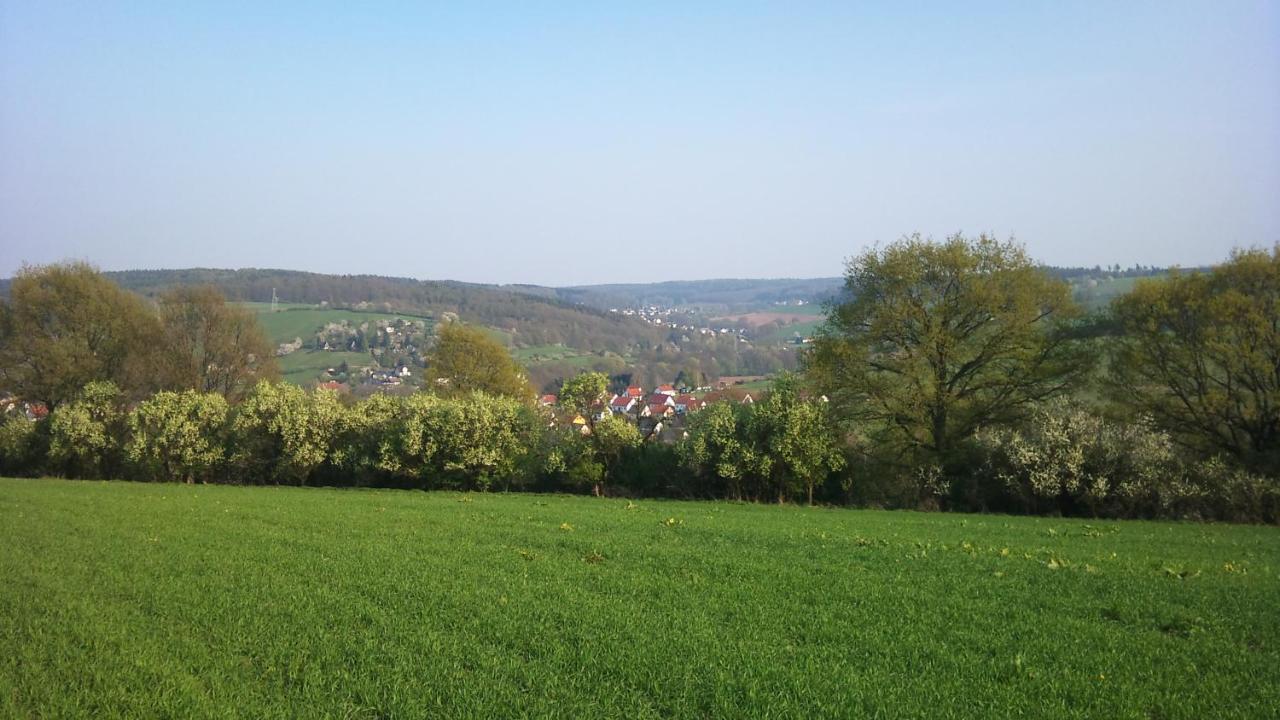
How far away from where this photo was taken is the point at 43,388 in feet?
163

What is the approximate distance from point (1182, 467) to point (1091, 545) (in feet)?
46.0

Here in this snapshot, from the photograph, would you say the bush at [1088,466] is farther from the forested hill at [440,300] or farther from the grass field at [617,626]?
the forested hill at [440,300]

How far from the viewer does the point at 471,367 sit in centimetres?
5719

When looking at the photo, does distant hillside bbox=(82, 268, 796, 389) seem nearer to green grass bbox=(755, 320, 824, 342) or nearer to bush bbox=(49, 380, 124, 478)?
green grass bbox=(755, 320, 824, 342)

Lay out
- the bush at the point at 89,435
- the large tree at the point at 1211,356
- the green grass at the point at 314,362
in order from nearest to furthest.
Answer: the large tree at the point at 1211,356, the bush at the point at 89,435, the green grass at the point at 314,362

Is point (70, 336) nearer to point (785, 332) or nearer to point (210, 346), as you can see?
point (210, 346)

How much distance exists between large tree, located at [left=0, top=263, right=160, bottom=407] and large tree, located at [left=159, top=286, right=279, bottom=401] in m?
1.33

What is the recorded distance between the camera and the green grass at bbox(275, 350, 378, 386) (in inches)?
3767

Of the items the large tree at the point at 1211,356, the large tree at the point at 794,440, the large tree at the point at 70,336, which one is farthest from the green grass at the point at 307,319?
the large tree at the point at 1211,356

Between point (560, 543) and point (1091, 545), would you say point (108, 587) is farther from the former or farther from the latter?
point (1091, 545)

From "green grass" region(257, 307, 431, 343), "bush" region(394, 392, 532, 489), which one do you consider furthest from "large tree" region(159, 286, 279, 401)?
"green grass" region(257, 307, 431, 343)

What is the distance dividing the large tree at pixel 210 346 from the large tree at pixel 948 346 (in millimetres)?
42162

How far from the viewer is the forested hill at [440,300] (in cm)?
13575

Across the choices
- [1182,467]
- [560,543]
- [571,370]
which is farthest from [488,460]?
[571,370]
